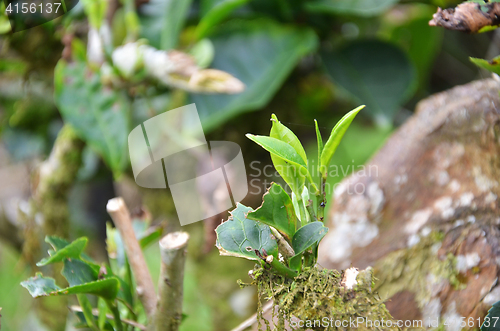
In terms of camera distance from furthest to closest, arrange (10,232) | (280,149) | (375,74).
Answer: (10,232)
(375,74)
(280,149)

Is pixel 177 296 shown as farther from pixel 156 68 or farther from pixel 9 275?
pixel 9 275

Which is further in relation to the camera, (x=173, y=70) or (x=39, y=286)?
(x=173, y=70)

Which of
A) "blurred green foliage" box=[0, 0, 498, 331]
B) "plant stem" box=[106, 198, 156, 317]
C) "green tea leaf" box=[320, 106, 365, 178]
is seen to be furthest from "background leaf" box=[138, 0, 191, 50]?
"green tea leaf" box=[320, 106, 365, 178]

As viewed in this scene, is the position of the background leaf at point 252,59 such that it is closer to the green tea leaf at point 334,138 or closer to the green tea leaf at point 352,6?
the green tea leaf at point 352,6

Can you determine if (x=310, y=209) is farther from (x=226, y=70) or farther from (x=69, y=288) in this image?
(x=226, y=70)

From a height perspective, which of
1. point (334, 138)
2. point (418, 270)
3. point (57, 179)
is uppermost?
point (334, 138)

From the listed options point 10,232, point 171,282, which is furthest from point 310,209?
point 10,232

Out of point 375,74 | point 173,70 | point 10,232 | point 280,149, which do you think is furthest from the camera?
point 10,232
